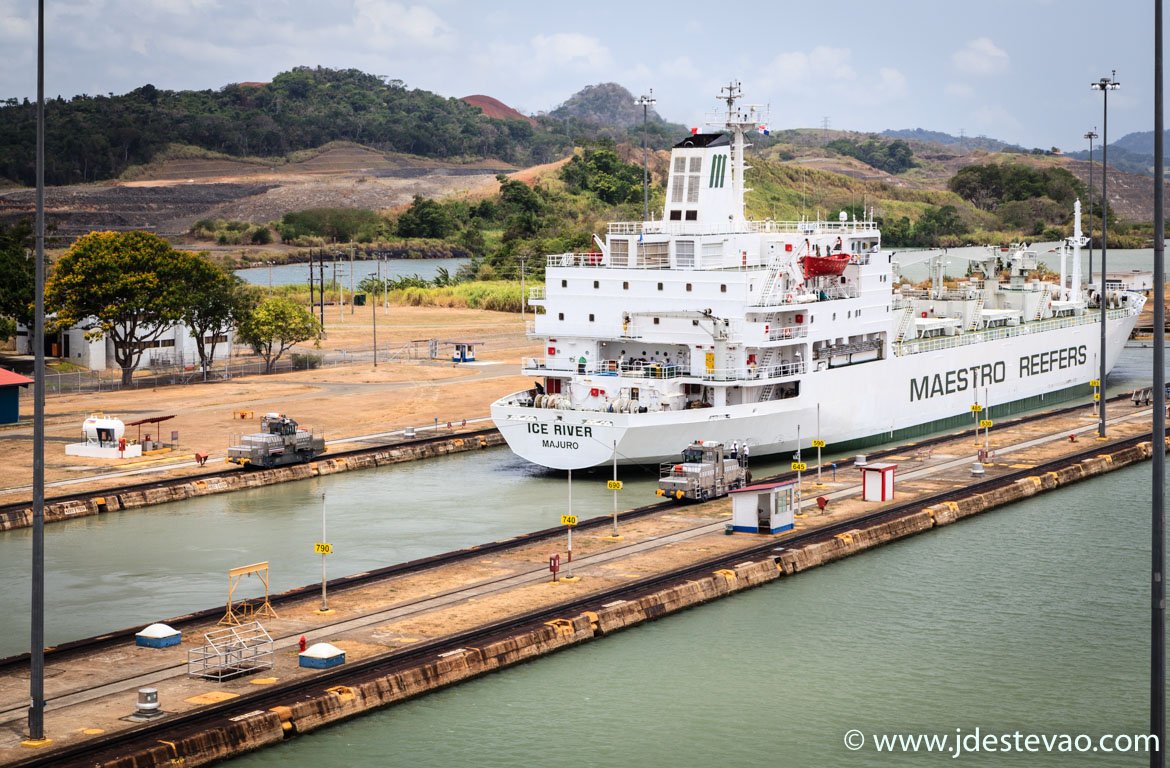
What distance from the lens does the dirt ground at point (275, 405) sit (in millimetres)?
45094

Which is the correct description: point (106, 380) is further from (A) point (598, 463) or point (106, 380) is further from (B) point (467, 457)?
(A) point (598, 463)

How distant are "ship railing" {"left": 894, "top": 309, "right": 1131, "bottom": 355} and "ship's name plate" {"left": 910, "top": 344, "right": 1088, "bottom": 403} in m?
0.99

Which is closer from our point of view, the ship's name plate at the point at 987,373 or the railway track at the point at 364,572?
the railway track at the point at 364,572

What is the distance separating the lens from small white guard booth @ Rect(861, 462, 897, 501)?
38.7 metres

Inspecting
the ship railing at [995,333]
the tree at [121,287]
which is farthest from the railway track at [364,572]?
the tree at [121,287]

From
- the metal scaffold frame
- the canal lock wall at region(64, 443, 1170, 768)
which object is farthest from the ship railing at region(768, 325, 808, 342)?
the metal scaffold frame

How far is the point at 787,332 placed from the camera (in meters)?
44.9

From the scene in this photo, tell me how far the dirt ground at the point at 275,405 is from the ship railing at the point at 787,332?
12.5 meters

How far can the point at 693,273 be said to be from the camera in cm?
4388

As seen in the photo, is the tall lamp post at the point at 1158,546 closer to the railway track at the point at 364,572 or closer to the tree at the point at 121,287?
the railway track at the point at 364,572

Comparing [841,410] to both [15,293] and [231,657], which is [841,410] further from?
[15,293]

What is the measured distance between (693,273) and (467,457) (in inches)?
389

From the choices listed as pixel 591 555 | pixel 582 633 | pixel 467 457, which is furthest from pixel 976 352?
pixel 582 633

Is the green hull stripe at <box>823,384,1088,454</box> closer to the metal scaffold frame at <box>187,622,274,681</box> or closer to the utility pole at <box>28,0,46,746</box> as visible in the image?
the metal scaffold frame at <box>187,622,274,681</box>
